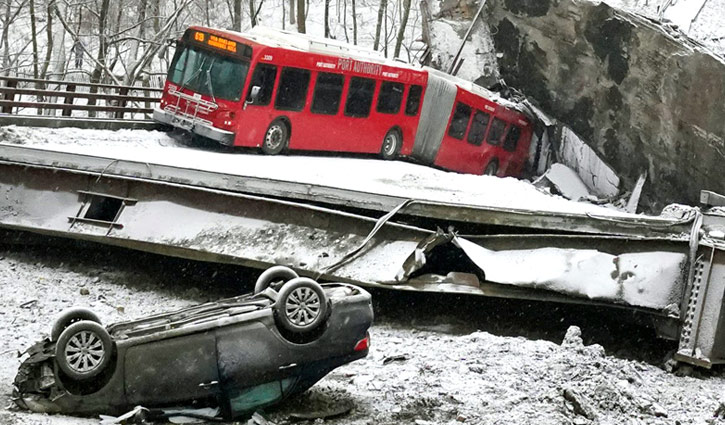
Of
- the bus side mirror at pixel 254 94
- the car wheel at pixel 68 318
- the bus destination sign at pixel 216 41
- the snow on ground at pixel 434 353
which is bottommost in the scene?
the snow on ground at pixel 434 353

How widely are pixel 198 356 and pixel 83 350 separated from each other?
0.84 meters

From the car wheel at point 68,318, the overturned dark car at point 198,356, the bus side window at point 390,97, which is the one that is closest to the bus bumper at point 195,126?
the bus side window at point 390,97

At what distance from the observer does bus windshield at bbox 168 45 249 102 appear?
2044cm

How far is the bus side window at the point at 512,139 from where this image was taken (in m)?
30.5

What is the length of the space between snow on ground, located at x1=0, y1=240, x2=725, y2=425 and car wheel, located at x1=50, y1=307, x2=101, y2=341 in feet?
2.11

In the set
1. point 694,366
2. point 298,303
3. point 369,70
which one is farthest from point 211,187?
point 369,70

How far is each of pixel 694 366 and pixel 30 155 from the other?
9.32 meters

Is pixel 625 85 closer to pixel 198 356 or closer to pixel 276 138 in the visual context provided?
pixel 276 138

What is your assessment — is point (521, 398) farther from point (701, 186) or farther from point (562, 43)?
point (562, 43)

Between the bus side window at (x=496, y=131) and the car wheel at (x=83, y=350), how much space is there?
23288 mm

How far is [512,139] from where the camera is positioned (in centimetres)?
3081

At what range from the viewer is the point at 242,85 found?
20.4 metres

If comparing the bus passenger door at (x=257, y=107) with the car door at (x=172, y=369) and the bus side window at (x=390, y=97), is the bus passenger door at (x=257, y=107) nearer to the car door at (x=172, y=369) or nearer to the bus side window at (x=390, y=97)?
the bus side window at (x=390, y=97)

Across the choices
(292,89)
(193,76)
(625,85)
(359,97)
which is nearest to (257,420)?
(193,76)
